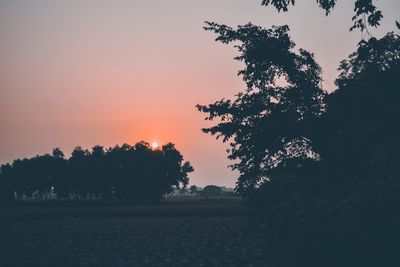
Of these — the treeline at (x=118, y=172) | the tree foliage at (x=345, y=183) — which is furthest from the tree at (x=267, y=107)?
the treeline at (x=118, y=172)

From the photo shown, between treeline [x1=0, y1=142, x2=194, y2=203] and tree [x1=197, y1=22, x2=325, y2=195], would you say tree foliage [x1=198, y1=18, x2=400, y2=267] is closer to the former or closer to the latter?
tree [x1=197, y1=22, x2=325, y2=195]

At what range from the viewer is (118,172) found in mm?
133750

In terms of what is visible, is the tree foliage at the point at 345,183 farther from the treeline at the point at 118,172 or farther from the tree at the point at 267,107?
the treeline at the point at 118,172

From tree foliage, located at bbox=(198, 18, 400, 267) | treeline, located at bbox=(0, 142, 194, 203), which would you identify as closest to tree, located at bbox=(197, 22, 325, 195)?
tree foliage, located at bbox=(198, 18, 400, 267)

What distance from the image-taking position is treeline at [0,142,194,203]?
134 m

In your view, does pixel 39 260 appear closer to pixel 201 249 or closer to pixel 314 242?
pixel 201 249

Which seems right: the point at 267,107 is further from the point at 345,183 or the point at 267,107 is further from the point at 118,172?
the point at 118,172

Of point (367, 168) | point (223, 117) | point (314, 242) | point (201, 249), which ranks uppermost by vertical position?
point (223, 117)

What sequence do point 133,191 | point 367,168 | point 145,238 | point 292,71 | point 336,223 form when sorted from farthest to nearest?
point 133,191 → point 145,238 → point 292,71 → point 367,168 → point 336,223

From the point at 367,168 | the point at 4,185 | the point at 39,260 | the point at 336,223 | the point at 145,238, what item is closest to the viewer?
the point at 336,223

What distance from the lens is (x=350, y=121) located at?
1177 cm

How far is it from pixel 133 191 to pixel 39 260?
11704 centimetres

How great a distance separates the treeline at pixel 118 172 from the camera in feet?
440

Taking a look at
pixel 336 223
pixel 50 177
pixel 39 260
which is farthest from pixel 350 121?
pixel 50 177
